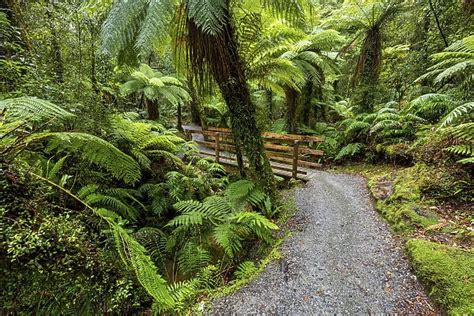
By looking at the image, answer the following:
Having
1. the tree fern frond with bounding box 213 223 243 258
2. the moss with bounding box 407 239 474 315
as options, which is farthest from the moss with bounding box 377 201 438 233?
the tree fern frond with bounding box 213 223 243 258

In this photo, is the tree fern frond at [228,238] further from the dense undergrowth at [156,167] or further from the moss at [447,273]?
the moss at [447,273]

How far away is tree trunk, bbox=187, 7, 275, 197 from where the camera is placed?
2498 millimetres

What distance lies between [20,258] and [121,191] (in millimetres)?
1414

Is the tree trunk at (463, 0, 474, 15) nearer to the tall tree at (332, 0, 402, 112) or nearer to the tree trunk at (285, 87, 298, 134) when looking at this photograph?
the tall tree at (332, 0, 402, 112)

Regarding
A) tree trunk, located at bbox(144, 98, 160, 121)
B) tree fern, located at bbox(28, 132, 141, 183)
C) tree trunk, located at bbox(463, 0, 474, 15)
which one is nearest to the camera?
tree fern, located at bbox(28, 132, 141, 183)

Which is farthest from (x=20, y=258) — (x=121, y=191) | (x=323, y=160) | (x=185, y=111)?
(x=185, y=111)

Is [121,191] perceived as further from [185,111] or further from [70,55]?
[185,111]

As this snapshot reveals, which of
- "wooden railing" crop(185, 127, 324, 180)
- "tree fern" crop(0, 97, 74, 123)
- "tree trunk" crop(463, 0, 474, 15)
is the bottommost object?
"wooden railing" crop(185, 127, 324, 180)

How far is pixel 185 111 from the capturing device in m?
11.5

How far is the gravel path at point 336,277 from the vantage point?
1.97 m

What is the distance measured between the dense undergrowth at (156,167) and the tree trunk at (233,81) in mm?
15

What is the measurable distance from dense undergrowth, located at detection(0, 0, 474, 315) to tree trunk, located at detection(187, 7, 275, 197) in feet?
0.05

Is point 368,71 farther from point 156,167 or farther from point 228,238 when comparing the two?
point 228,238

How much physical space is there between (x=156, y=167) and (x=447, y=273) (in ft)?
11.4
